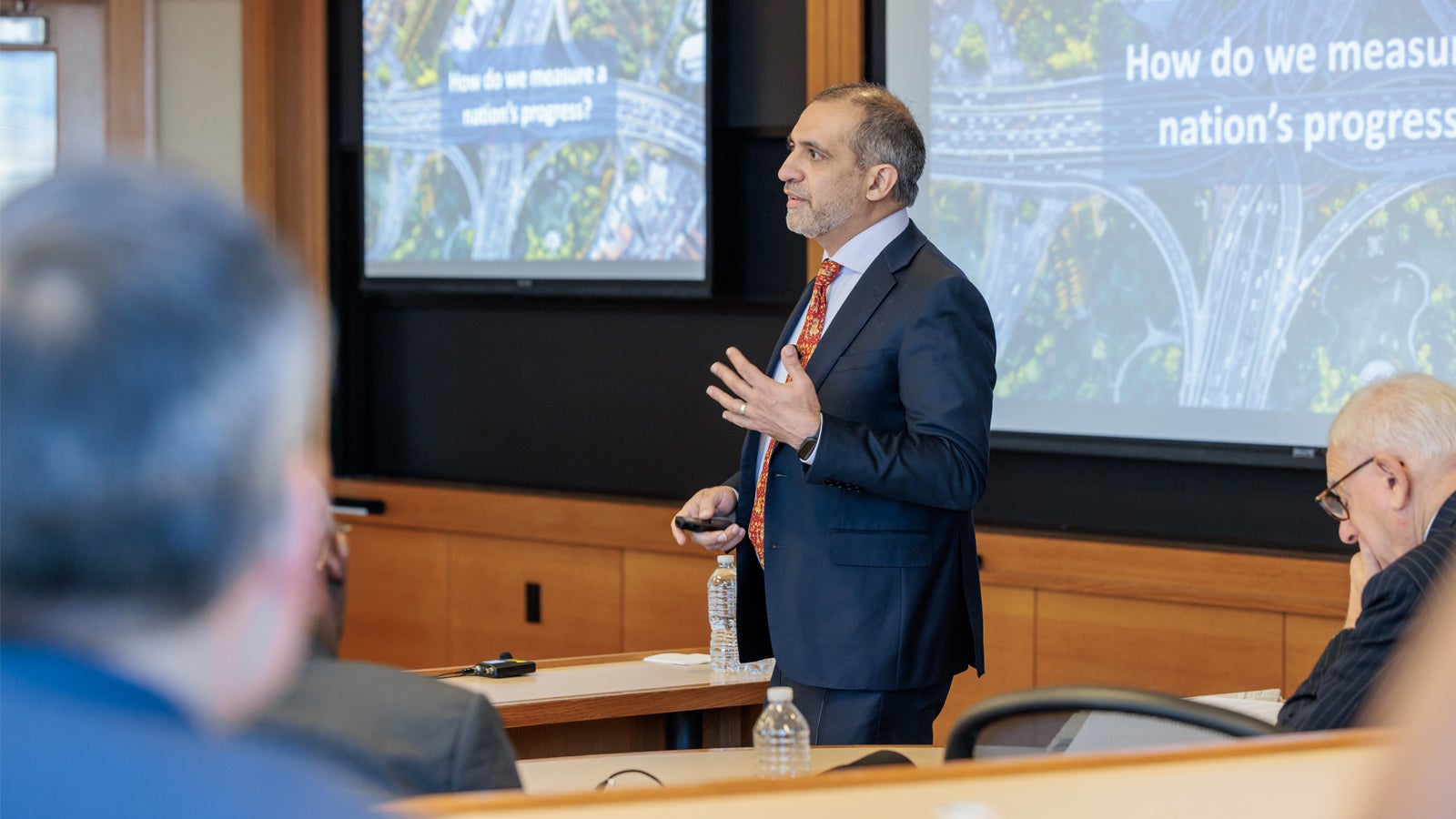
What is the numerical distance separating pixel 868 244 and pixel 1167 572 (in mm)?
1788

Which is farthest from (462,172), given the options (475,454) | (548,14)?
(475,454)

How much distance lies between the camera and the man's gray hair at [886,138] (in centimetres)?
290

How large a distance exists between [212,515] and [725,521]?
2308mm

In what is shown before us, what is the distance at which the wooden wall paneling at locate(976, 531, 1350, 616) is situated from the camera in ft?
13.0

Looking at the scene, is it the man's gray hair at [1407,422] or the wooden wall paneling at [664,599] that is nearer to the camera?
the man's gray hair at [1407,422]

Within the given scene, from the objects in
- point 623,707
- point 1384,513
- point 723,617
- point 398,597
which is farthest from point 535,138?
point 1384,513

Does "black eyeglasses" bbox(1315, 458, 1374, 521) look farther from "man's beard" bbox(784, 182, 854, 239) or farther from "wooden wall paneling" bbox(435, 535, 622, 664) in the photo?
"wooden wall paneling" bbox(435, 535, 622, 664)

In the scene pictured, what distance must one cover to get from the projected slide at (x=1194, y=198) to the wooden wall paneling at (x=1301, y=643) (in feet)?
1.62

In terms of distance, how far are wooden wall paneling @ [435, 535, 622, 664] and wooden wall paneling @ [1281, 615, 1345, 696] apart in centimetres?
232

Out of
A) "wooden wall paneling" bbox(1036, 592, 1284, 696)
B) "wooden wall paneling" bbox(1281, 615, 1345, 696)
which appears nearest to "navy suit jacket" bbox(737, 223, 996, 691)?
"wooden wall paneling" bbox(1036, 592, 1284, 696)

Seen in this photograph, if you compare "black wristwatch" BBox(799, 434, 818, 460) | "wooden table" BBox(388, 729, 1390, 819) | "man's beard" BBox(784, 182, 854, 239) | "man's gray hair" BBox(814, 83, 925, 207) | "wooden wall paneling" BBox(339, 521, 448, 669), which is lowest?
"wooden wall paneling" BBox(339, 521, 448, 669)

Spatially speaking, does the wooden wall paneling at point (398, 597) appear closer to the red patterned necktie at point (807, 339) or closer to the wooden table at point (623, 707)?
the wooden table at point (623, 707)

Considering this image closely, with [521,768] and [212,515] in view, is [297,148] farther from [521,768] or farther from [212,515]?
[212,515]

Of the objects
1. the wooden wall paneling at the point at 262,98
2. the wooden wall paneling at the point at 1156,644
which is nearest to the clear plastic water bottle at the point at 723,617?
the wooden wall paneling at the point at 1156,644
